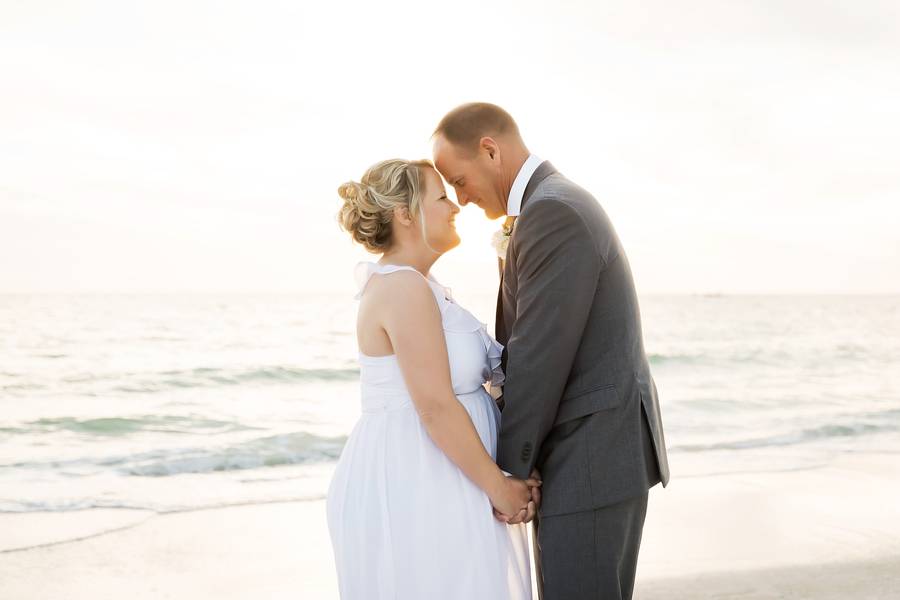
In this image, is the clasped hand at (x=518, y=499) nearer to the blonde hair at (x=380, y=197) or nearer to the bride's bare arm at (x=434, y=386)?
the bride's bare arm at (x=434, y=386)

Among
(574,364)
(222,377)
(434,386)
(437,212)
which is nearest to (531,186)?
(437,212)

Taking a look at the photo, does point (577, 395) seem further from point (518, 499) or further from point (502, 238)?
point (502, 238)

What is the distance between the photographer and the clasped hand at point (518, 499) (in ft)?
8.43

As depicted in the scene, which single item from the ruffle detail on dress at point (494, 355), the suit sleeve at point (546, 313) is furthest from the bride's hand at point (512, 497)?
the ruffle detail on dress at point (494, 355)

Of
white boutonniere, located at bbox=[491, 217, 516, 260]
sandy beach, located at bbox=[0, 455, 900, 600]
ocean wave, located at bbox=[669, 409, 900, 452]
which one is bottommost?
ocean wave, located at bbox=[669, 409, 900, 452]

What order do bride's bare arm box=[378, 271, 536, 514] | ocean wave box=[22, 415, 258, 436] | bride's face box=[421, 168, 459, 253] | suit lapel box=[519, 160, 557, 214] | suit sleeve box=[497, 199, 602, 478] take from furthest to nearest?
ocean wave box=[22, 415, 258, 436] → bride's face box=[421, 168, 459, 253] → suit lapel box=[519, 160, 557, 214] → bride's bare arm box=[378, 271, 536, 514] → suit sleeve box=[497, 199, 602, 478]

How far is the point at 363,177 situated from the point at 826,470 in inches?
308

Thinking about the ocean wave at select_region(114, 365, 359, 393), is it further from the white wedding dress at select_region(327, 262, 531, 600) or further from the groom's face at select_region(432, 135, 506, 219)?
the groom's face at select_region(432, 135, 506, 219)

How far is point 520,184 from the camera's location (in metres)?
2.70

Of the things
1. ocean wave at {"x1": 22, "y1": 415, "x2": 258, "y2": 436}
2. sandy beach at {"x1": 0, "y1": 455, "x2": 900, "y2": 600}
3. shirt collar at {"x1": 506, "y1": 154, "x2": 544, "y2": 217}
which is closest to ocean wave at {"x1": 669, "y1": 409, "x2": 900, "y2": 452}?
sandy beach at {"x1": 0, "y1": 455, "x2": 900, "y2": 600}

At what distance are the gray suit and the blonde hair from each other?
0.42m

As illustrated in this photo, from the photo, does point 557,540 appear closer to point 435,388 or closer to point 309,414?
point 435,388

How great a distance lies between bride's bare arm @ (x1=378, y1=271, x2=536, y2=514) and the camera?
2.54 m

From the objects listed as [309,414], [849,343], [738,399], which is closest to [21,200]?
[309,414]
